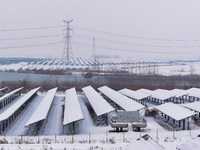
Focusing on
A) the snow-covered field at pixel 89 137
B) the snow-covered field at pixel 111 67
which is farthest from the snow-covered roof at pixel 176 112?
the snow-covered field at pixel 111 67

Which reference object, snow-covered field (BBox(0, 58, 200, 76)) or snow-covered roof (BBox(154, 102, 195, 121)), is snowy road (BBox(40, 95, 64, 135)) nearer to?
snow-covered roof (BBox(154, 102, 195, 121))

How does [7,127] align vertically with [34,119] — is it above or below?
below

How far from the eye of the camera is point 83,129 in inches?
422

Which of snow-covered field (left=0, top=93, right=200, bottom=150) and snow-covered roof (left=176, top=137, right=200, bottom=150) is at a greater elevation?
snow-covered roof (left=176, top=137, right=200, bottom=150)

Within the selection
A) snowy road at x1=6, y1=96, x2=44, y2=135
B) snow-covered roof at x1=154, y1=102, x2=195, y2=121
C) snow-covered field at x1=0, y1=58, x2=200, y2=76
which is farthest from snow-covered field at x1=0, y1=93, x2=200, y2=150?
snow-covered field at x1=0, y1=58, x2=200, y2=76

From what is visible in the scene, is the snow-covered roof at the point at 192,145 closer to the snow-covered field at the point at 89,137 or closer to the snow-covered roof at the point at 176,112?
the snow-covered field at the point at 89,137

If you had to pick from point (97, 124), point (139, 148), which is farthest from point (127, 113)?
point (139, 148)

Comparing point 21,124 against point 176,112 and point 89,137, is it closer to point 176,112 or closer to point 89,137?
point 89,137

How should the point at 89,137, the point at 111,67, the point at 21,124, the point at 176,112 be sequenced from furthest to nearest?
the point at 111,67 → the point at 21,124 → the point at 176,112 → the point at 89,137

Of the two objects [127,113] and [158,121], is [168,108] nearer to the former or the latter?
[158,121]

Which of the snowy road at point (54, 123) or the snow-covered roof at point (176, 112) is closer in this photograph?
the snowy road at point (54, 123)

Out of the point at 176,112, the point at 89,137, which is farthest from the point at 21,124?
the point at 176,112

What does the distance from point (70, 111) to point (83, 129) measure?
110 cm

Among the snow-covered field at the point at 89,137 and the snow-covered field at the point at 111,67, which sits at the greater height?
the snow-covered field at the point at 111,67
